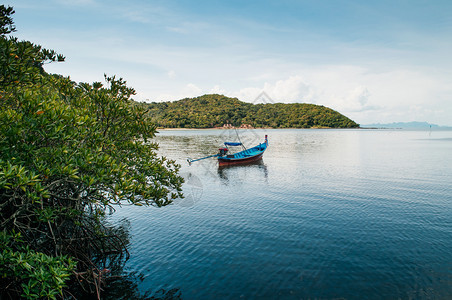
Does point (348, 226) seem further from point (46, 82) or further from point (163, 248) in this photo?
point (46, 82)

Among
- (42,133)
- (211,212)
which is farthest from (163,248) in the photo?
(42,133)

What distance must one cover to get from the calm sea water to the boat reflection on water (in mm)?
5395

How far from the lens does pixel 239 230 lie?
21.2 m

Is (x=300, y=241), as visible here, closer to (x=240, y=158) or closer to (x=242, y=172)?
(x=242, y=172)

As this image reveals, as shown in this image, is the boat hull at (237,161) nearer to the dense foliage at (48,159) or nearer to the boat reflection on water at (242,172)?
the boat reflection on water at (242,172)

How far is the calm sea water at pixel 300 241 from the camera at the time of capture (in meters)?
13.9

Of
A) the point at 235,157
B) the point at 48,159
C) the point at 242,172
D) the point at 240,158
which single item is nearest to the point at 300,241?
the point at 48,159

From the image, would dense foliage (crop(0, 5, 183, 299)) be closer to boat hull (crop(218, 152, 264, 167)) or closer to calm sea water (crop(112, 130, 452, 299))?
calm sea water (crop(112, 130, 452, 299))

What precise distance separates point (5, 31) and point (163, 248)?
15.1 meters

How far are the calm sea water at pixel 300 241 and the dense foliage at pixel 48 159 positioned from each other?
Result: 212 inches

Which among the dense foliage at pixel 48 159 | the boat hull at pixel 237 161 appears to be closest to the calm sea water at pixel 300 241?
the dense foliage at pixel 48 159

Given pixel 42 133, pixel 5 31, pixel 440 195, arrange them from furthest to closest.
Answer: pixel 440 195
pixel 5 31
pixel 42 133

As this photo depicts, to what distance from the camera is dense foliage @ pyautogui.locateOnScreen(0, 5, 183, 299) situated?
29.6 feet

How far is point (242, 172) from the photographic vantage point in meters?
46.9
